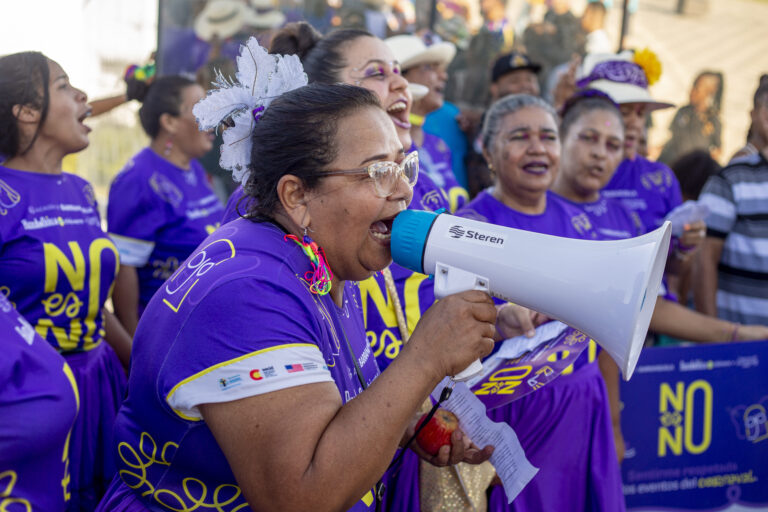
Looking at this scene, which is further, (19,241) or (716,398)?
(716,398)

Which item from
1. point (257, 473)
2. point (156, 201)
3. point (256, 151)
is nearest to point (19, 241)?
point (156, 201)

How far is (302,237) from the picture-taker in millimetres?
1623

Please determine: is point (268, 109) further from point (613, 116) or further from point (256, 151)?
point (613, 116)

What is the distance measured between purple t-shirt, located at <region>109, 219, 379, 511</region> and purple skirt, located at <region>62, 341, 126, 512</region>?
4.09 ft

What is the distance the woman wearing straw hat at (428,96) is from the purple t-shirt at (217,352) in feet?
8.65

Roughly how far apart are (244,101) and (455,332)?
76 centimetres

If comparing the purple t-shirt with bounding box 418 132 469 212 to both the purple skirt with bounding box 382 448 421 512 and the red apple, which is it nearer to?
the purple skirt with bounding box 382 448 421 512

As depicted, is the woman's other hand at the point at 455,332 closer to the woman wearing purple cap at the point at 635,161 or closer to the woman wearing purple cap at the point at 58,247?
the woman wearing purple cap at the point at 58,247

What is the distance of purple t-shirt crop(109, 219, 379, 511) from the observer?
129 centimetres

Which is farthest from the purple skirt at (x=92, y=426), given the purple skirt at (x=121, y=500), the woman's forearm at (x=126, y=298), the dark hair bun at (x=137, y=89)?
the dark hair bun at (x=137, y=89)

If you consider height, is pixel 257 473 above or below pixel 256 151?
below

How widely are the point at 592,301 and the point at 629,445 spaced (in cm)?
245

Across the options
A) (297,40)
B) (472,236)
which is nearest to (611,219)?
(297,40)

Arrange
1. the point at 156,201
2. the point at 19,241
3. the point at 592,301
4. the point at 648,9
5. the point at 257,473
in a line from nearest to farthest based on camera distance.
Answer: the point at 257,473 → the point at 592,301 → the point at 19,241 → the point at 156,201 → the point at 648,9
